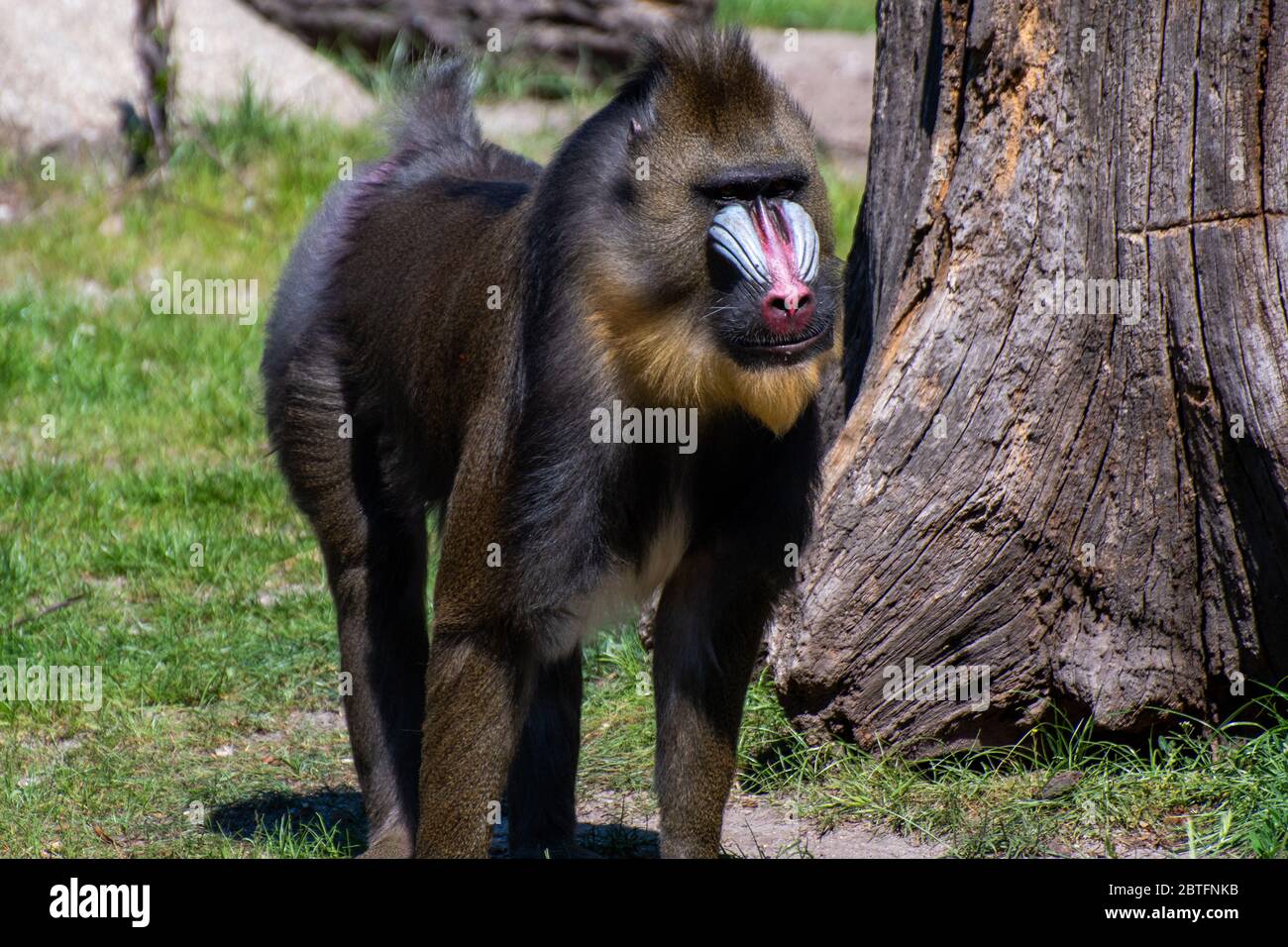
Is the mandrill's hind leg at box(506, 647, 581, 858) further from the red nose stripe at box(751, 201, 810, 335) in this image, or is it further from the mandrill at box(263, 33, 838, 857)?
the red nose stripe at box(751, 201, 810, 335)

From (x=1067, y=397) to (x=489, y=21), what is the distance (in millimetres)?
9585

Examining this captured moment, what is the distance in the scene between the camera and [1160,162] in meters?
4.86

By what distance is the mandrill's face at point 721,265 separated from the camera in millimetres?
3771

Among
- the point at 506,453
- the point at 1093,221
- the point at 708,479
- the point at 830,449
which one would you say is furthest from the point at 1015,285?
the point at 506,453

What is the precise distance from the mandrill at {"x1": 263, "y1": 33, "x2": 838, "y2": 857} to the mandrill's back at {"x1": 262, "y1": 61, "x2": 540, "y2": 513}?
0.01m

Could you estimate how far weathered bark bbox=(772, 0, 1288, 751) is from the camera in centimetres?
479

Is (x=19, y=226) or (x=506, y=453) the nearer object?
(x=506, y=453)

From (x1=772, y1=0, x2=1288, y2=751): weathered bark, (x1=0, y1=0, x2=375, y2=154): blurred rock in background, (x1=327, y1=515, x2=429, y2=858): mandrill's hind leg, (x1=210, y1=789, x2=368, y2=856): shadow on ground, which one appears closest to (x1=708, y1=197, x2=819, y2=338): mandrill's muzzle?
(x1=772, y1=0, x2=1288, y2=751): weathered bark

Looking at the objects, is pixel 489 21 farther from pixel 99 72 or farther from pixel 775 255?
pixel 775 255

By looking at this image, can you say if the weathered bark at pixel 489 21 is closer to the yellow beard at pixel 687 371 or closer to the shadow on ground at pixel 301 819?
the shadow on ground at pixel 301 819

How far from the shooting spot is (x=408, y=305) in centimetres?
490

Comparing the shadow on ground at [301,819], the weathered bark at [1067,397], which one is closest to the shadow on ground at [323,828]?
the shadow on ground at [301,819]

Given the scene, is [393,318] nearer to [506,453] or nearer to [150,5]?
[506,453]

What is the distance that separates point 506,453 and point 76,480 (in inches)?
183
